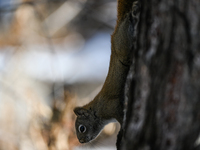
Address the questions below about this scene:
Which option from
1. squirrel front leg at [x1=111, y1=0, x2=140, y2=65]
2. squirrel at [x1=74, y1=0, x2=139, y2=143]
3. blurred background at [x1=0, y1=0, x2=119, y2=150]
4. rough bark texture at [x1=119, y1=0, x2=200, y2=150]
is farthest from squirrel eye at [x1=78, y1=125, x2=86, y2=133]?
blurred background at [x1=0, y1=0, x2=119, y2=150]

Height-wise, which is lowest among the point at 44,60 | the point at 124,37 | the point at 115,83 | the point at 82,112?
the point at 44,60

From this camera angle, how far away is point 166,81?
952 mm

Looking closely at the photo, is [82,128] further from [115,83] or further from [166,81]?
[166,81]

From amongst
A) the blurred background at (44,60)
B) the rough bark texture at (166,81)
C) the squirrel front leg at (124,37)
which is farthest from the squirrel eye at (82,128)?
the blurred background at (44,60)

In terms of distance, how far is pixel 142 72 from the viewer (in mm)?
1059

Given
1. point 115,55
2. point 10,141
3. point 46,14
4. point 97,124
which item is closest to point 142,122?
point 115,55

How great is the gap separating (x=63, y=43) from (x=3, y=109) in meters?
2.50

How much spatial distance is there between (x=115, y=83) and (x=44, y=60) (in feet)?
14.7

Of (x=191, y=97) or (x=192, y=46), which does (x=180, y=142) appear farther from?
(x=192, y=46)

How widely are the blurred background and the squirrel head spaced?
82.7 inches

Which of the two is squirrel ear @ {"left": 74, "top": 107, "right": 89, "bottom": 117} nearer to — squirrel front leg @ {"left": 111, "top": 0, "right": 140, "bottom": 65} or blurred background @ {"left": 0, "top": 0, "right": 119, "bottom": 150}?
squirrel front leg @ {"left": 111, "top": 0, "right": 140, "bottom": 65}

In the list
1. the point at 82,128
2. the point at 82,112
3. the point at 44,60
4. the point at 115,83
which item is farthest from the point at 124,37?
the point at 44,60

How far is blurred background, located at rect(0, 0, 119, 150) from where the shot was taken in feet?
16.1

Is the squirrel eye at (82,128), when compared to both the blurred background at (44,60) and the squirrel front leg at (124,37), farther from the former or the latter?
the blurred background at (44,60)
